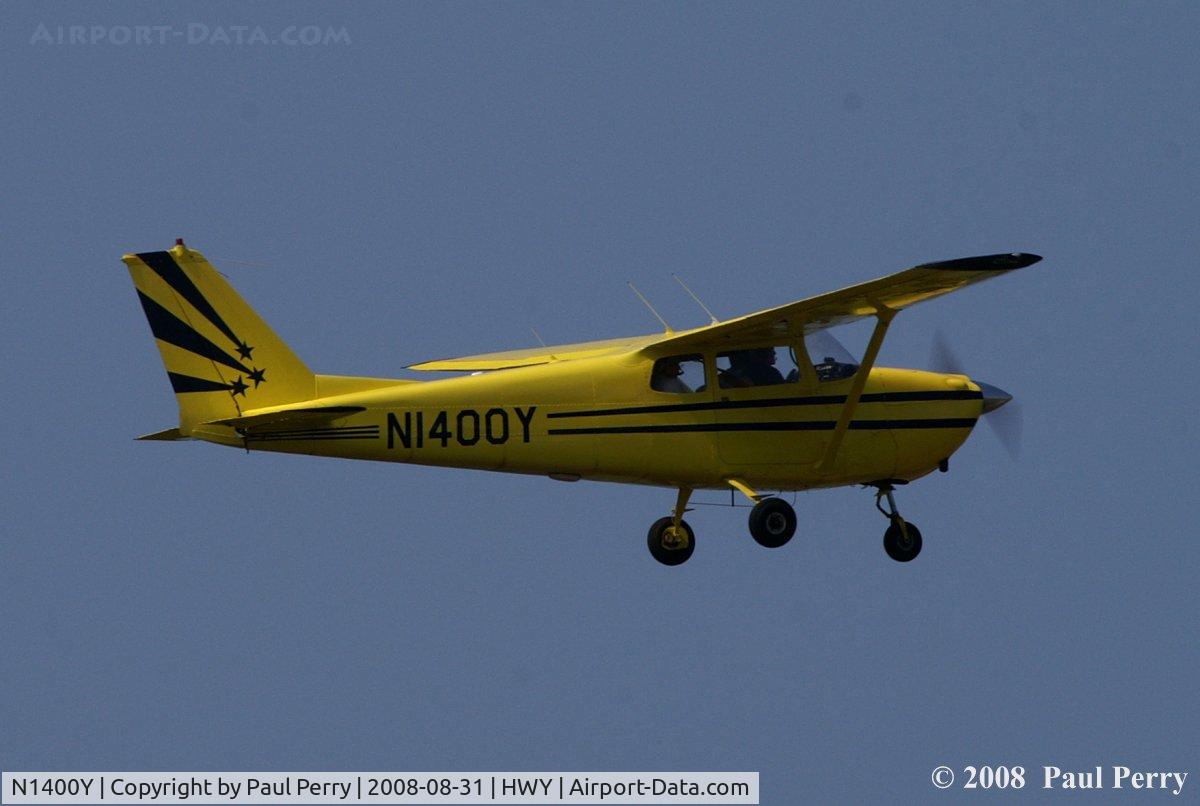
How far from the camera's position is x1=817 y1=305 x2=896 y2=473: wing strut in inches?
853

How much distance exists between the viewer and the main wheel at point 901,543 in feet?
76.0

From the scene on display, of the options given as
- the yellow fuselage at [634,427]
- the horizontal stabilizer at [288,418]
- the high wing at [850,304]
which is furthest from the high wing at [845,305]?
the horizontal stabilizer at [288,418]

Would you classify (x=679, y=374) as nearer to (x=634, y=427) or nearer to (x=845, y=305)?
Result: (x=634, y=427)

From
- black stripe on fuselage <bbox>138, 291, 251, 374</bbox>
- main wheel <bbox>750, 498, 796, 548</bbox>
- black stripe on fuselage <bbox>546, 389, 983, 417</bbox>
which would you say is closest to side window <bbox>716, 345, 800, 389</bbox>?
black stripe on fuselage <bbox>546, 389, 983, 417</bbox>

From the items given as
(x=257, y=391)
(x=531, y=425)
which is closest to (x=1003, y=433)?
(x=531, y=425)

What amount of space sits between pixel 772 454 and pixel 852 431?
827 mm

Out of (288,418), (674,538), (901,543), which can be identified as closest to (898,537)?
(901,543)

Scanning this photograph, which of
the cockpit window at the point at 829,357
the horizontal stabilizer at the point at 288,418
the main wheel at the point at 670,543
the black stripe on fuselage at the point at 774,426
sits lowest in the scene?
the main wheel at the point at 670,543

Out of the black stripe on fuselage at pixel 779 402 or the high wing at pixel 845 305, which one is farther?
the black stripe on fuselage at pixel 779 402

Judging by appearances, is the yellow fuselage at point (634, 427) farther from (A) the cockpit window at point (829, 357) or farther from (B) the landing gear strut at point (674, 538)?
A: (B) the landing gear strut at point (674, 538)

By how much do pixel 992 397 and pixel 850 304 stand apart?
86.8 inches

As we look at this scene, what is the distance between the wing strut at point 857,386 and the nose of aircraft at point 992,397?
138cm

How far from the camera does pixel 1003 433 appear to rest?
2316cm

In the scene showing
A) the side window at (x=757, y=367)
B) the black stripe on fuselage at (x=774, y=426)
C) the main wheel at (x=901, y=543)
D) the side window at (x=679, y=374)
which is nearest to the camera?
the black stripe on fuselage at (x=774, y=426)
